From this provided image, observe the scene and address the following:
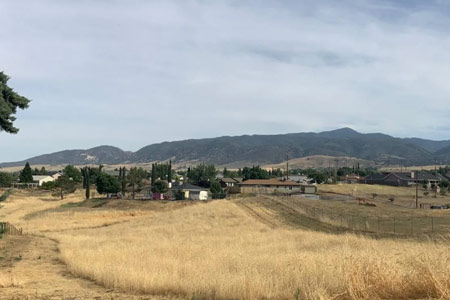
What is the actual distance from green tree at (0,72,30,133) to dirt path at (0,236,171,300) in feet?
21.2

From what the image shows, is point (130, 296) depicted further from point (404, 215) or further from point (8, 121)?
point (404, 215)

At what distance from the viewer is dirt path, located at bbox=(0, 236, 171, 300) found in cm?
1162

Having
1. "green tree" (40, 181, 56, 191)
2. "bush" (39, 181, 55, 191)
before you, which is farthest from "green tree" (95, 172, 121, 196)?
"bush" (39, 181, 55, 191)

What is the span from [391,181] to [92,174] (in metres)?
117

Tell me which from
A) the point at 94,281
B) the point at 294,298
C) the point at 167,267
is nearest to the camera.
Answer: the point at 294,298

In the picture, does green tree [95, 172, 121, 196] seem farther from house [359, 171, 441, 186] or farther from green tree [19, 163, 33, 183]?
house [359, 171, 441, 186]

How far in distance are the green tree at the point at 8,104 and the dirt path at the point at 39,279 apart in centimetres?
645

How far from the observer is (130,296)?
11570mm

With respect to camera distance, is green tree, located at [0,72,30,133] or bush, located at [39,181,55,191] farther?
bush, located at [39,181,55,191]

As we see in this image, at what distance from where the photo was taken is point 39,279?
15680 millimetres

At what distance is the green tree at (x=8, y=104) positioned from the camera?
2061 centimetres

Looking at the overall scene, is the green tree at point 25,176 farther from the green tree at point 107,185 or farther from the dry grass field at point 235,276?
the dry grass field at point 235,276

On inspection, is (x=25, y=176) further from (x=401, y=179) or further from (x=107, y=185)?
(x=401, y=179)

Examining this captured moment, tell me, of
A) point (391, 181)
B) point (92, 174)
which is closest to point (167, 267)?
point (92, 174)
